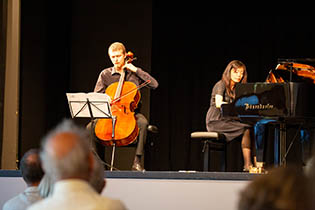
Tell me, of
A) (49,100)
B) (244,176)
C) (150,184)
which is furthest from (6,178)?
(49,100)

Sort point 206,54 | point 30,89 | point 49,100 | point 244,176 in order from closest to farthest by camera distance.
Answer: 1. point 244,176
2. point 30,89
3. point 49,100
4. point 206,54

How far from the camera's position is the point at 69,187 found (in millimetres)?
1436

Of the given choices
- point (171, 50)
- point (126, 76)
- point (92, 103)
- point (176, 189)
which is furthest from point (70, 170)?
point (171, 50)

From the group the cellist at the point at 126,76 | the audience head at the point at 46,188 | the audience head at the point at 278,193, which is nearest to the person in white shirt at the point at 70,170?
the audience head at the point at 278,193

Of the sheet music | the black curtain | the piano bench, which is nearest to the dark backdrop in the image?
the black curtain

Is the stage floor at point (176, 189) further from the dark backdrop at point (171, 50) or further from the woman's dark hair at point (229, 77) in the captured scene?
the dark backdrop at point (171, 50)

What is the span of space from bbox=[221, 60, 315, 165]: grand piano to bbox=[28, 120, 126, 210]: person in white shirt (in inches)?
146

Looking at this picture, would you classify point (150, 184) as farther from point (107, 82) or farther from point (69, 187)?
point (69, 187)

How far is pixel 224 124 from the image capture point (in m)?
6.10

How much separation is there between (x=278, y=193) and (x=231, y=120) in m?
4.93

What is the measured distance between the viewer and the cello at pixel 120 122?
568 centimetres

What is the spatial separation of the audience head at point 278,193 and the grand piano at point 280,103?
3822 mm

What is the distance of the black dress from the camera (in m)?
6.05

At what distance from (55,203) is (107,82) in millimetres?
4720
